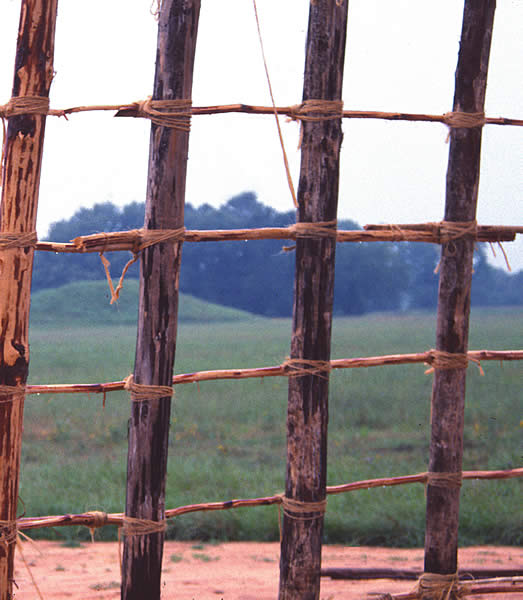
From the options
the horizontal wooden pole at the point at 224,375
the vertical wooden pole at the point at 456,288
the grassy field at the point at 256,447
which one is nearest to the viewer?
the horizontal wooden pole at the point at 224,375

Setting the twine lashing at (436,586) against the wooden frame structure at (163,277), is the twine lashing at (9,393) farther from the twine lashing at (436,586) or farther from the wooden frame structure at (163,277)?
the twine lashing at (436,586)

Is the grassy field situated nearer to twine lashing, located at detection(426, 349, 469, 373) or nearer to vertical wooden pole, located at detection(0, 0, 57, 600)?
twine lashing, located at detection(426, 349, 469, 373)

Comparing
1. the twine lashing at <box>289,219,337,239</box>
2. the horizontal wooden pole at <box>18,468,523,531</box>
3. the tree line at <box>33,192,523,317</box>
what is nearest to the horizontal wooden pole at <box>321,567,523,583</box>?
the horizontal wooden pole at <box>18,468,523,531</box>

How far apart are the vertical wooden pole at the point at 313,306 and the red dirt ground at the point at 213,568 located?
74 centimetres

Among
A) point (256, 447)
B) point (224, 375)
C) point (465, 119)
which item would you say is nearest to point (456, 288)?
point (465, 119)

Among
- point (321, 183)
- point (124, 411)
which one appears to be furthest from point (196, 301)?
point (321, 183)

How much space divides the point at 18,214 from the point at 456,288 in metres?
Answer: 1.28

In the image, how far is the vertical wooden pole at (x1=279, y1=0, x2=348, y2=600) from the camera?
1.81 m

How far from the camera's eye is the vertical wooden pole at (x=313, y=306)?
1814 millimetres

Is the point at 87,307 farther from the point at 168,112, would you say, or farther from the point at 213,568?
the point at 168,112

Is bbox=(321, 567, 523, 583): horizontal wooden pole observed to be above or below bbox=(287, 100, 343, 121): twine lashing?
below

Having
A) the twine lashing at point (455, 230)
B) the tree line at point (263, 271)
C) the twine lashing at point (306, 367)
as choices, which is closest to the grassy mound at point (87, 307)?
the tree line at point (263, 271)

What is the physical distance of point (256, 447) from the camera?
20.4 ft

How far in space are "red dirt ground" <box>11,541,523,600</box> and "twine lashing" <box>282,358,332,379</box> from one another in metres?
1.02
